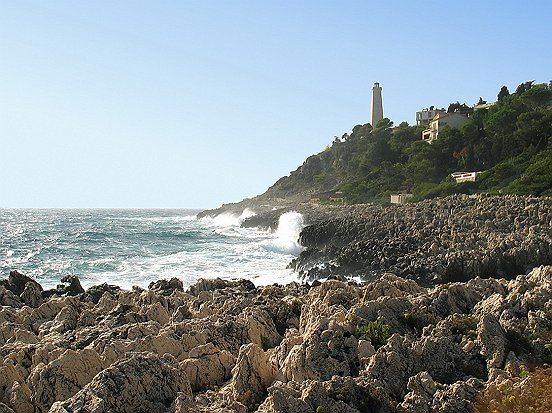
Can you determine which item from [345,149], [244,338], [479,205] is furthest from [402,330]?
[345,149]

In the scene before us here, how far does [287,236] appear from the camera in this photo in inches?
2457

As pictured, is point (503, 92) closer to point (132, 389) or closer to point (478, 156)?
point (478, 156)

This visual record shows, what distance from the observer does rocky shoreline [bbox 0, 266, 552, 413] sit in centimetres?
712

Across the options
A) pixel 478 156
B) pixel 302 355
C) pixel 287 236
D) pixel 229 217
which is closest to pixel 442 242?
pixel 302 355

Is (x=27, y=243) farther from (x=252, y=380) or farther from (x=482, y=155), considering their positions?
(x=252, y=380)

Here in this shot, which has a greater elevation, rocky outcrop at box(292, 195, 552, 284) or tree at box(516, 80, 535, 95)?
tree at box(516, 80, 535, 95)

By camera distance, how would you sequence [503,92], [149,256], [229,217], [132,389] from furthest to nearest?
1. [229,217]
2. [503,92]
3. [149,256]
4. [132,389]

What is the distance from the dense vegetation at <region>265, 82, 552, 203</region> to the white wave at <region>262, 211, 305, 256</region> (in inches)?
361

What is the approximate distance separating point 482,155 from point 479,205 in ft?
95.5

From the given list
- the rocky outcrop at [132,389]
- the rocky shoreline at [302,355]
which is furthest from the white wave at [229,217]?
the rocky outcrop at [132,389]

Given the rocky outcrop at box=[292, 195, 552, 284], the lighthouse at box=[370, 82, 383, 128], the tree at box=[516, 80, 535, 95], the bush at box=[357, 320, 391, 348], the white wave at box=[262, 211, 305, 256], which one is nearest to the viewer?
the bush at box=[357, 320, 391, 348]

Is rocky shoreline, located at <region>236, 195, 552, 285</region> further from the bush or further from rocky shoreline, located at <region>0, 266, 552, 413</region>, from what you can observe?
the bush

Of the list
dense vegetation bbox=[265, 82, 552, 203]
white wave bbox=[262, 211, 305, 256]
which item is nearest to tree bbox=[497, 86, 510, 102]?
dense vegetation bbox=[265, 82, 552, 203]

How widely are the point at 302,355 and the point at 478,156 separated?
6277cm
